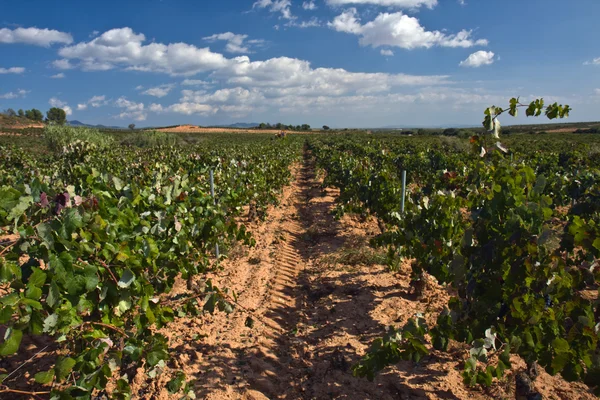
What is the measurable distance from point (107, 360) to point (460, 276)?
2553mm

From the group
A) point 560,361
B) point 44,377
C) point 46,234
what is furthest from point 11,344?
point 560,361

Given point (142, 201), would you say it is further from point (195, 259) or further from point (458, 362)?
point (458, 362)

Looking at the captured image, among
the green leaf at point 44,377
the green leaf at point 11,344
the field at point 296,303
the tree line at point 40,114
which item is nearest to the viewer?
the green leaf at point 11,344

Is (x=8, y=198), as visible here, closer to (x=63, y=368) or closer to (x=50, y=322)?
(x=50, y=322)

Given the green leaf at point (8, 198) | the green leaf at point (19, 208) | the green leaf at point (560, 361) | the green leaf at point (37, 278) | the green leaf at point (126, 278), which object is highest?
the green leaf at point (8, 198)

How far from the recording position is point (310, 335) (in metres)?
4.26

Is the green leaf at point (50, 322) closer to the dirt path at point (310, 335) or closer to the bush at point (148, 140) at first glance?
the dirt path at point (310, 335)

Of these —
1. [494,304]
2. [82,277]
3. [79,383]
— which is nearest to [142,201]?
[82,277]

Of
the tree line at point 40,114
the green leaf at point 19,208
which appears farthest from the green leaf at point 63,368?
the tree line at point 40,114

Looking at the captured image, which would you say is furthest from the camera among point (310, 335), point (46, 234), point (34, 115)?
point (34, 115)

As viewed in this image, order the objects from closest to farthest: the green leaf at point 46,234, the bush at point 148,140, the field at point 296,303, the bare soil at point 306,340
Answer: the green leaf at point 46,234, the field at point 296,303, the bare soil at point 306,340, the bush at point 148,140

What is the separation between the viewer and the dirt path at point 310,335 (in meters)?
3.28

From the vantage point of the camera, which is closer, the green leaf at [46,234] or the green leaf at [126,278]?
the green leaf at [46,234]

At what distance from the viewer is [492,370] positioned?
218 centimetres
